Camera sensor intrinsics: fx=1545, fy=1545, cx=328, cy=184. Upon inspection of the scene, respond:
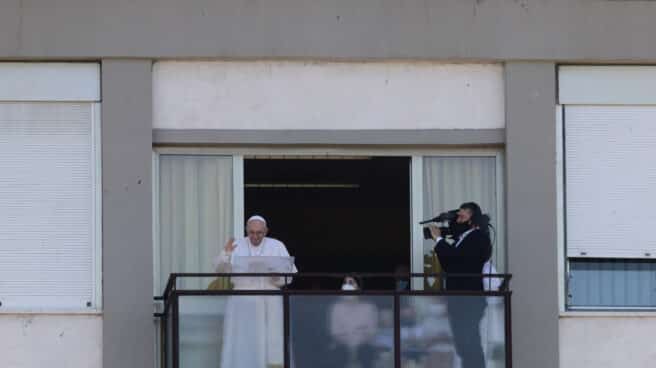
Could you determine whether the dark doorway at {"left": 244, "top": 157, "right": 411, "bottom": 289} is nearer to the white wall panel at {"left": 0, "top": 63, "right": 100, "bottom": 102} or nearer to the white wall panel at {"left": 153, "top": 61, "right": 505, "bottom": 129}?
the white wall panel at {"left": 153, "top": 61, "right": 505, "bottom": 129}

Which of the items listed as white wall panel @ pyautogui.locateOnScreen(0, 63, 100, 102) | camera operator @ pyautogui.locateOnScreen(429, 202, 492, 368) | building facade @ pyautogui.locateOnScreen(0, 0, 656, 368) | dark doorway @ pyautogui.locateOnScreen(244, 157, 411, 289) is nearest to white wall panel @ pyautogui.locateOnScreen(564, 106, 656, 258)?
building facade @ pyautogui.locateOnScreen(0, 0, 656, 368)

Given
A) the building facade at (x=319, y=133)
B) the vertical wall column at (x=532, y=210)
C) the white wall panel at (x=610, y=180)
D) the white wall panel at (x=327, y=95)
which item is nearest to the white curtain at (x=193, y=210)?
the building facade at (x=319, y=133)

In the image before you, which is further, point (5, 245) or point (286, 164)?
point (286, 164)

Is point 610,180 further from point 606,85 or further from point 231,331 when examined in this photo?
point 231,331

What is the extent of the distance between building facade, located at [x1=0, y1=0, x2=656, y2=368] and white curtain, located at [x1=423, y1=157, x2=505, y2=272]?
0.9 inches

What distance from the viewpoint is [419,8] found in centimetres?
1450

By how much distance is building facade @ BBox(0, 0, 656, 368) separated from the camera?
14266 millimetres

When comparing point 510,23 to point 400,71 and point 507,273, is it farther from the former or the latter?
point 507,273

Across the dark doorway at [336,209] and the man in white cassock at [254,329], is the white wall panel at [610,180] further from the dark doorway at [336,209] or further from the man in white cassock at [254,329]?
the man in white cassock at [254,329]

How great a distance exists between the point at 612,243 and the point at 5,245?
224 inches

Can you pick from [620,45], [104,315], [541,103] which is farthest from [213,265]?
[620,45]

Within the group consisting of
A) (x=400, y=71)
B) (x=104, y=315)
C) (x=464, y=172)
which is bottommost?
(x=104, y=315)

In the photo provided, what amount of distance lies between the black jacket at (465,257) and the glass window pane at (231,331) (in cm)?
153

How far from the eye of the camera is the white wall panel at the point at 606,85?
14633 mm
